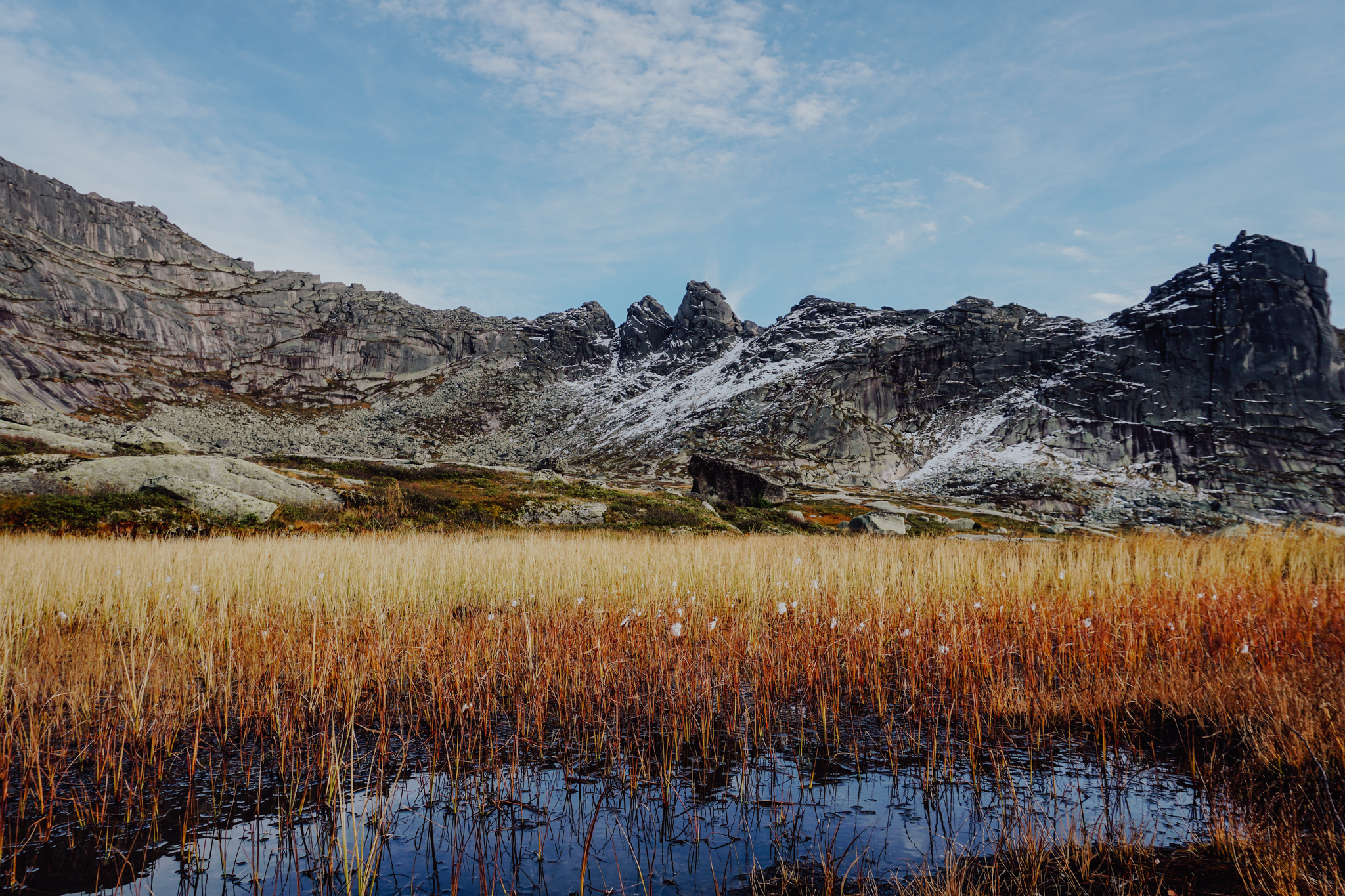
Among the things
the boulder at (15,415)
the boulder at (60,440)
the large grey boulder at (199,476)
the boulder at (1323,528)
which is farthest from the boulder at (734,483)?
the boulder at (15,415)

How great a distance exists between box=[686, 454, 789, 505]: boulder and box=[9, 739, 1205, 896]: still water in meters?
36.2

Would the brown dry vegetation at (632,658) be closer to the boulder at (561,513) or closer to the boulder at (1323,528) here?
the boulder at (1323,528)

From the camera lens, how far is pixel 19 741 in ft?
12.7

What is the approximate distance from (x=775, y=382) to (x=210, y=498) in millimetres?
136875

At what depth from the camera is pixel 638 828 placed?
3.23 meters

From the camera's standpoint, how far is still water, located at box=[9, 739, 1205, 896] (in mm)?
2803

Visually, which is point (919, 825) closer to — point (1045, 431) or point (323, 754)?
point (323, 754)

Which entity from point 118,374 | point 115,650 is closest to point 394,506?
point 115,650

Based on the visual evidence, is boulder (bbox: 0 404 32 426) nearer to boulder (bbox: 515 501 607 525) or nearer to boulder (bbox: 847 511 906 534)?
boulder (bbox: 515 501 607 525)

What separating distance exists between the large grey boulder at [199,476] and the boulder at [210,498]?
416 mm

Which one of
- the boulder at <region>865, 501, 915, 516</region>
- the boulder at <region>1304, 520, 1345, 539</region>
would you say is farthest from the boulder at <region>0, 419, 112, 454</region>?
the boulder at <region>865, 501, 915, 516</region>

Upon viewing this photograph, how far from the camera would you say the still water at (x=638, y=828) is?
9.20 ft

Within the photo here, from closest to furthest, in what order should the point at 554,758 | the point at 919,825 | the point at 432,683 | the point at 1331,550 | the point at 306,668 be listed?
the point at 919,825
the point at 554,758
the point at 432,683
the point at 306,668
the point at 1331,550

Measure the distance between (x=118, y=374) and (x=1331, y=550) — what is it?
16473 cm
